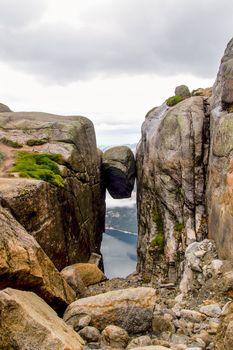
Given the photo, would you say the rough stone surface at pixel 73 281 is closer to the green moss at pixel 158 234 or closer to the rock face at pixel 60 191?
the rock face at pixel 60 191

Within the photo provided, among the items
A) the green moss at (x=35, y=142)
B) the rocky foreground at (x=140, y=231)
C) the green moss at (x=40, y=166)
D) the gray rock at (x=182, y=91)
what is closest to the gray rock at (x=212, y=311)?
the rocky foreground at (x=140, y=231)

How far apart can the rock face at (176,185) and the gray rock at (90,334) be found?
1976 centimetres

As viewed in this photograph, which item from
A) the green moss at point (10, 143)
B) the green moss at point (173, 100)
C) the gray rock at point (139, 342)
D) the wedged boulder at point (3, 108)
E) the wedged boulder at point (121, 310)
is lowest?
the gray rock at point (139, 342)

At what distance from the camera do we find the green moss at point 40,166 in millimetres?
29600

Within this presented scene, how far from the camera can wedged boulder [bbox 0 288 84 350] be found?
802 cm

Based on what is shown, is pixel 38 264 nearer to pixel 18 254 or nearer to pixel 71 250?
pixel 18 254

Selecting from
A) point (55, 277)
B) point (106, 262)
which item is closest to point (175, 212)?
point (55, 277)

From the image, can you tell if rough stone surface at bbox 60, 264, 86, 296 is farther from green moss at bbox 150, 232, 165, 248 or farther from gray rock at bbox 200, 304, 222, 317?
green moss at bbox 150, 232, 165, 248

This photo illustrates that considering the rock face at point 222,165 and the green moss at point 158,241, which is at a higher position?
the rock face at point 222,165

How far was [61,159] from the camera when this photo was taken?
34156 millimetres

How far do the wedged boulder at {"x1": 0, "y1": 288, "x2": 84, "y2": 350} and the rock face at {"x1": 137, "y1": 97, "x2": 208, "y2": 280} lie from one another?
2176cm

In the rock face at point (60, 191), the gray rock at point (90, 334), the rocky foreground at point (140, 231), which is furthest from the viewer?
the rock face at point (60, 191)

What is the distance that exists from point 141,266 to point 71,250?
37.4 ft

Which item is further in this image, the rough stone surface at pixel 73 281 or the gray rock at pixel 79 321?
the rough stone surface at pixel 73 281
